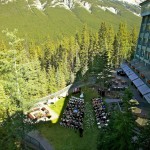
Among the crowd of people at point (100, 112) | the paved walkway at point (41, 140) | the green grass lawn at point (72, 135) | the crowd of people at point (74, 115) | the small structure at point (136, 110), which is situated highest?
the small structure at point (136, 110)

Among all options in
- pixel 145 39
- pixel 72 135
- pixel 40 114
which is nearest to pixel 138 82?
pixel 72 135

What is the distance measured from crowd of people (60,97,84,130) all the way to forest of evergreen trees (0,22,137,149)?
6089 millimetres

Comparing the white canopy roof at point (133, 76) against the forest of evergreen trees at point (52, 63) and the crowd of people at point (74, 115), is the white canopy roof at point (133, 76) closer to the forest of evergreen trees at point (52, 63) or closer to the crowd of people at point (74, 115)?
the forest of evergreen trees at point (52, 63)

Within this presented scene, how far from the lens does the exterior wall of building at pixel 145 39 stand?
5216cm

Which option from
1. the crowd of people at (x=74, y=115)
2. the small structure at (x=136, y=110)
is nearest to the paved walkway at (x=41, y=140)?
the crowd of people at (x=74, y=115)

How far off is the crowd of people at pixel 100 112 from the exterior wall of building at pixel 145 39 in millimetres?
17214

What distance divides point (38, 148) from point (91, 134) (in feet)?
24.4

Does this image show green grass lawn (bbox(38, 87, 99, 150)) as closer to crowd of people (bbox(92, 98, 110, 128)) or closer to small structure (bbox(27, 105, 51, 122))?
crowd of people (bbox(92, 98, 110, 128))

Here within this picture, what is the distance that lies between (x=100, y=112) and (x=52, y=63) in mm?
64189

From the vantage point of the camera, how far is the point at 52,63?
98688mm

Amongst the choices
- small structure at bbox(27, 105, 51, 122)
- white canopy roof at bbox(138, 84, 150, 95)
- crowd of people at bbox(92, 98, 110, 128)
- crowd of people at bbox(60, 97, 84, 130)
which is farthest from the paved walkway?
white canopy roof at bbox(138, 84, 150, 95)

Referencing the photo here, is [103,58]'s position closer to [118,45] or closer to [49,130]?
[49,130]

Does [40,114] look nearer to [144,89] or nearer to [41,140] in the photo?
[41,140]

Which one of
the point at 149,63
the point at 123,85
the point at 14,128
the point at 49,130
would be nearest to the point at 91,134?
the point at 49,130
